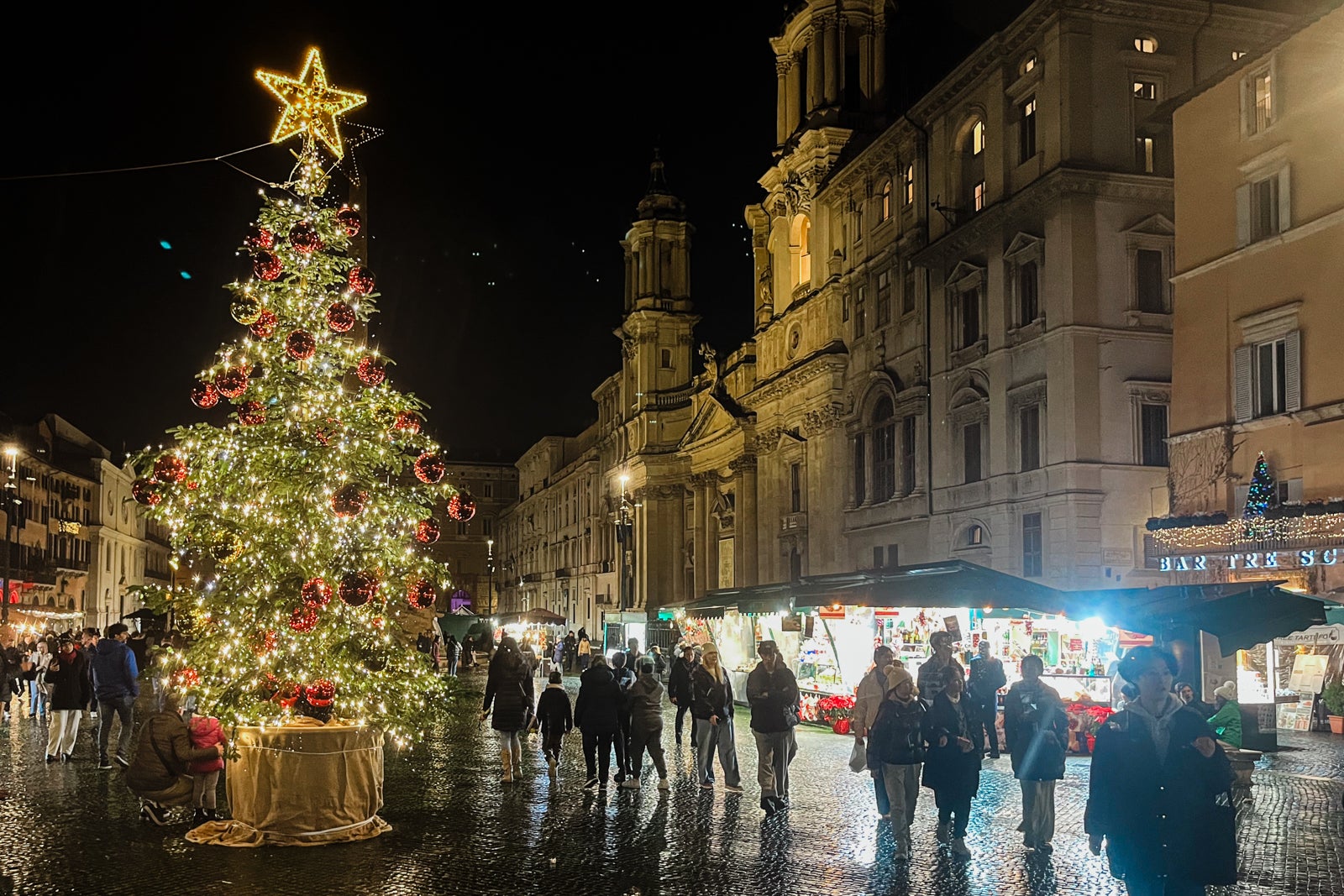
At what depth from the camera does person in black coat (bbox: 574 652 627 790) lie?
53.6ft

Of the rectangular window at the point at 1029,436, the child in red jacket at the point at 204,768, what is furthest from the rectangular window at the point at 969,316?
the child in red jacket at the point at 204,768

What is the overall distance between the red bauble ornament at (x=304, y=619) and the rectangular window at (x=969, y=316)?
25.5 m

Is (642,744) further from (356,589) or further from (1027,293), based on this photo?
(1027,293)

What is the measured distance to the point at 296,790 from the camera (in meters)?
12.4

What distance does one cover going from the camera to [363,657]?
44.4 ft

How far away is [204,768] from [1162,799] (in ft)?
29.8

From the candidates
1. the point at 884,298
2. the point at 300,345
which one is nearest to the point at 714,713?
the point at 300,345

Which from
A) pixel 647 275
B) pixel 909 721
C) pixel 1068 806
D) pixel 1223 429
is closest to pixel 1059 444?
pixel 1223 429

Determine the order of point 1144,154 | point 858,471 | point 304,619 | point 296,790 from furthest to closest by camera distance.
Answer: point 858,471, point 1144,154, point 304,619, point 296,790

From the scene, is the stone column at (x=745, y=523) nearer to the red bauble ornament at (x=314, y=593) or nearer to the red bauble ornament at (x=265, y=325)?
the red bauble ornament at (x=265, y=325)

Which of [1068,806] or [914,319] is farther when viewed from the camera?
[914,319]

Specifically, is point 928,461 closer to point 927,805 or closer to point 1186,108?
point 1186,108

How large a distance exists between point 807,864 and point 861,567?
32.2 meters

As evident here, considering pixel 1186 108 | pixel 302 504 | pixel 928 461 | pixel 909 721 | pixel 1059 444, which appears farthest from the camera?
pixel 928 461
